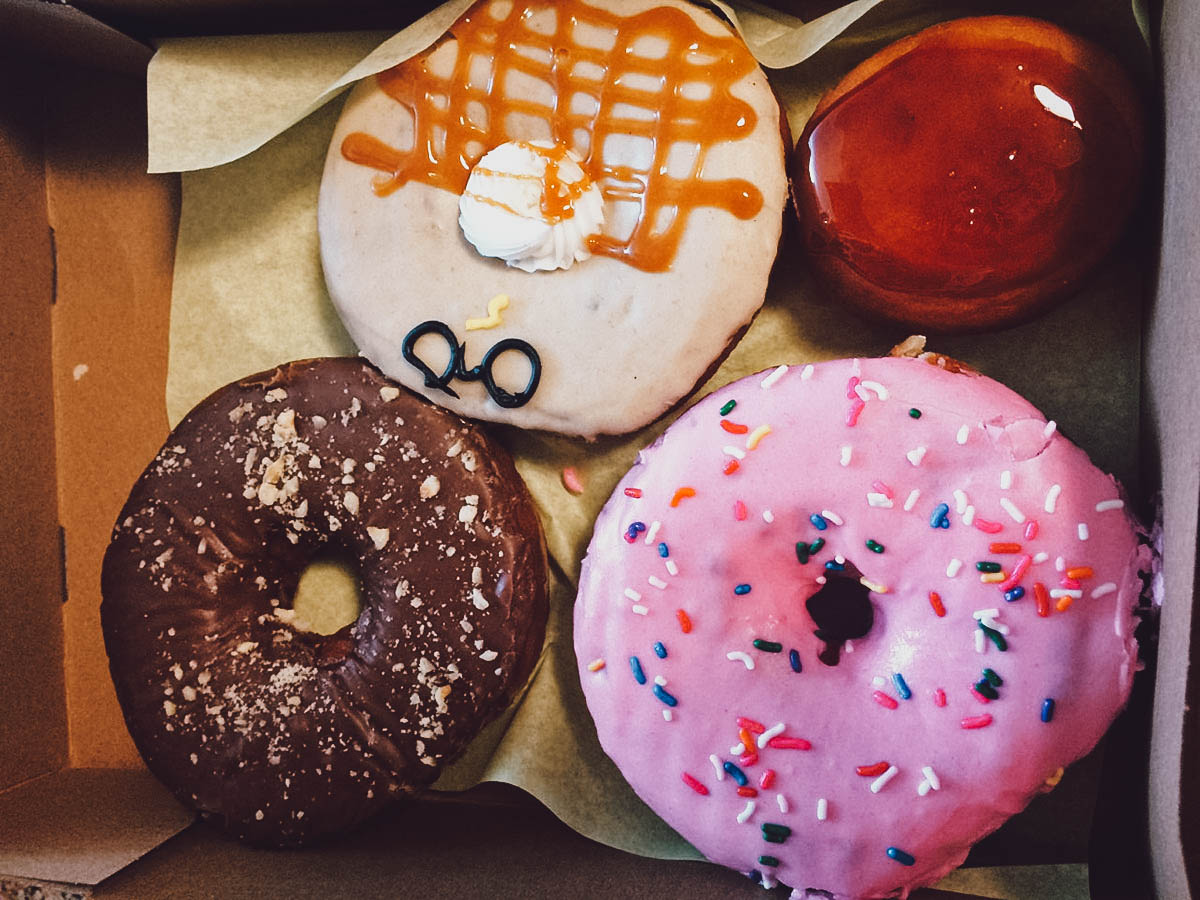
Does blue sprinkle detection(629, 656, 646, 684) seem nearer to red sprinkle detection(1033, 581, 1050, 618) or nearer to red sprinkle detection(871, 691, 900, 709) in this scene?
red sprinkle detection(871, 691, 900, 709)

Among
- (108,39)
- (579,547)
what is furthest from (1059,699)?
(108,39)

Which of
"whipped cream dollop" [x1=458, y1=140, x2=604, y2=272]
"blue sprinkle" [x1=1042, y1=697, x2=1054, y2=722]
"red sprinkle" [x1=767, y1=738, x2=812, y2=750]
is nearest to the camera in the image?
"blue sprinkle" [x1=1042, y1=697, x2=1054, y2=722]

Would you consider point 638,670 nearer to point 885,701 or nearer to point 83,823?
point 885,701

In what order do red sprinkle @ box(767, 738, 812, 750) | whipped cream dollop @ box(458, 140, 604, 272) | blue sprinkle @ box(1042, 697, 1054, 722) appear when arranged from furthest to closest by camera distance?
whipped cream dollop @ box(458, 140, 604, 272) → red sprinkle @ box(767, 738, 812, 750) → blue sprinkle @ box(1042, 697, 1054, 722)

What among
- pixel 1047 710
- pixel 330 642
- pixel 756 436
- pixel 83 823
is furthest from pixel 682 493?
pixel 83 823

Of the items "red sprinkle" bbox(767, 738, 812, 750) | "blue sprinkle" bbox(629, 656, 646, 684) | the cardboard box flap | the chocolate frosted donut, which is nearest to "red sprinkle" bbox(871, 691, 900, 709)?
"red sprinkle" bbox(767, 738, 812, 750)

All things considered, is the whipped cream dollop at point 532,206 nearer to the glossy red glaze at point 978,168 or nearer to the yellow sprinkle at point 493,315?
the yellow sprinkle at point 493,315

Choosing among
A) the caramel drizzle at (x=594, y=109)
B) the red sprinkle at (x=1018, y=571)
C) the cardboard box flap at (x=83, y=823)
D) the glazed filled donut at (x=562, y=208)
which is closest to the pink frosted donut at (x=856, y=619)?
the red sprinkle at (x=1018, y=571)
